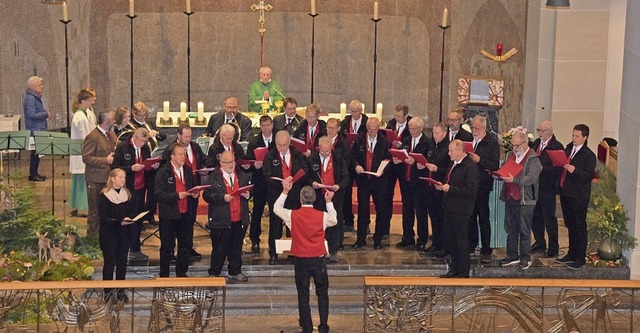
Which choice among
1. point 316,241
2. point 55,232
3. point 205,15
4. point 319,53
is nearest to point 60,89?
point 205,15

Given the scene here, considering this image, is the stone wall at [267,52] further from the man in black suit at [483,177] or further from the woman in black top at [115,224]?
the woman in black top at [115,224]

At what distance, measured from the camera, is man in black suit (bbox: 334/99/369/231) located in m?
14.8

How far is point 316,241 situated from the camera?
12109mm

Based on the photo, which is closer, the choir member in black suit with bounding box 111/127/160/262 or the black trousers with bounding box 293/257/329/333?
the black trousers with bounding box 293/257/329/333

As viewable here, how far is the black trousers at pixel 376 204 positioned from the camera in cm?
1444

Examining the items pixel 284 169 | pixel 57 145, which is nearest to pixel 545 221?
pixel 284 169

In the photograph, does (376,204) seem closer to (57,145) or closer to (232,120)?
(232,120)

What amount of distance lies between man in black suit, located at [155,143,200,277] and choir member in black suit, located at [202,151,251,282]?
0.24m

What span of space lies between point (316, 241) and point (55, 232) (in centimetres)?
348

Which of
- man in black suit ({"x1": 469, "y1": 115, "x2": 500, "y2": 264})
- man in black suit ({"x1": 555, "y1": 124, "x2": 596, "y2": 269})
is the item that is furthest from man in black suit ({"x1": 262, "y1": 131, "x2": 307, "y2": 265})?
man in black suit ({"x1": 555, "y1": 124, "x2": 596, "y2": 269})

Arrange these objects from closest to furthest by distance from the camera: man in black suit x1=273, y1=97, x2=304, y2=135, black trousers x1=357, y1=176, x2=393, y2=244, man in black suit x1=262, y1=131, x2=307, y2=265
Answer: man in black suit x1=262, y1=131, x2=307, y2=265 → black trousers x1=357, y1=176, x2=393, y2=244 → man in black suit x1=273, y1=97, x2=304, y2=135

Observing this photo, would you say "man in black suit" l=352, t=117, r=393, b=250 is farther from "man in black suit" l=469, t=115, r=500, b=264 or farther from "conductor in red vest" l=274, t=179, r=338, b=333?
"conductor in red vest" l=274, t=179, r=338, b=333

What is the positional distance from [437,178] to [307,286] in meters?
2.39

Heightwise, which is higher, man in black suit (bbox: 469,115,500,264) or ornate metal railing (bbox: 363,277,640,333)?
man in black suit (bbox: 469,115,500,264)
